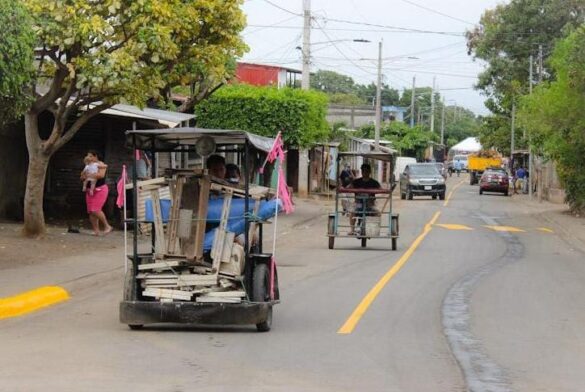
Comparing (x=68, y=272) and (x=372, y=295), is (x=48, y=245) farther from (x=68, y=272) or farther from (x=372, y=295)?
(x=372, y=295)

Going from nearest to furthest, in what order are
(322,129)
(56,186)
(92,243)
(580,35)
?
1. (92,243)
2. (56,186)
3. (580,35)
4. (322,129)

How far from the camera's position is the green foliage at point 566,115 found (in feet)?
104

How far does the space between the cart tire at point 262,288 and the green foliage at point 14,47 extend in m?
5.22

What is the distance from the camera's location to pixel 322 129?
38125mm

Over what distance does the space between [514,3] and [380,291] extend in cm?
5199

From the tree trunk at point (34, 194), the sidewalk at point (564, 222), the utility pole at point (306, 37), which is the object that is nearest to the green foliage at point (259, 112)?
the utility pole at point (306, 37)

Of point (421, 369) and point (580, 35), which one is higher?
point (580, 35)

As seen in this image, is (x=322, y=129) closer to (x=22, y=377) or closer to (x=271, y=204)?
(x=271, y=204)

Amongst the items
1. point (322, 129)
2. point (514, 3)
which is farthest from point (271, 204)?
point (514, 3)

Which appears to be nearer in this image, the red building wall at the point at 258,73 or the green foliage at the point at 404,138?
the red building wall at the point at 258,73

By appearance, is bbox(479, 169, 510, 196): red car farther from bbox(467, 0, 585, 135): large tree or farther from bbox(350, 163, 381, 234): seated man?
bbox(350, 163, 381, 234): seated man

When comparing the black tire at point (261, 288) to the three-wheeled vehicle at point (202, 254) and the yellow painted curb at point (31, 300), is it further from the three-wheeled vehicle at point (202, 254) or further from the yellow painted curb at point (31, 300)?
the yellow painted curb at point (31, 300)

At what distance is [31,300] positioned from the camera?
43.2ft

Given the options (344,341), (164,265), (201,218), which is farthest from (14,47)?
(344,341)
